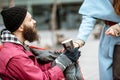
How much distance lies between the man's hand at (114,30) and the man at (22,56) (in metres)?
0.38

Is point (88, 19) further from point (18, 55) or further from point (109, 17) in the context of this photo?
point (18, 55)

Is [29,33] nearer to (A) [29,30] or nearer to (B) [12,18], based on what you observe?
(A) [29,30]

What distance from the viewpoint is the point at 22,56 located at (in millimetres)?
4152

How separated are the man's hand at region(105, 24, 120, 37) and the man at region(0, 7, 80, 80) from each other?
1.23 ft

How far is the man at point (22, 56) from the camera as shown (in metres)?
4.11

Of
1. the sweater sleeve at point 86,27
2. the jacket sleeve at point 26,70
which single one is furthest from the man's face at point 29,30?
the sweater sleeve at point 86,27

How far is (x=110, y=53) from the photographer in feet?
14.1

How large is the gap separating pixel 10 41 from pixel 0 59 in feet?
0.65

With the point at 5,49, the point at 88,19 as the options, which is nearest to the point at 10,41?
the point at 5,49

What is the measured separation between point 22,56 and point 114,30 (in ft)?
2.67

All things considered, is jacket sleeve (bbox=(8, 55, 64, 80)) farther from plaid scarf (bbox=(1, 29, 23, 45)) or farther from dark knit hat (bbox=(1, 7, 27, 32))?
dark knit hat (bbox=(1, 7, 27, 32))

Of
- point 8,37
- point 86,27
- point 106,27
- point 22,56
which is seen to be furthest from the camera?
point 86,27

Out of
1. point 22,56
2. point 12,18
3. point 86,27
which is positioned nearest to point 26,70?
point 22,56

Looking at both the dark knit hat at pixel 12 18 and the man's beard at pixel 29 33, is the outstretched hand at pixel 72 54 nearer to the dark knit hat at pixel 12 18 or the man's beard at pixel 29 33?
the man's beard at pixel 29 33
